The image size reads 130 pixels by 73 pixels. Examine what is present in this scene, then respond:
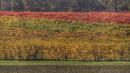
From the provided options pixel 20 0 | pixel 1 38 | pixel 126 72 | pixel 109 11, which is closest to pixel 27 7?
pixel 20 0

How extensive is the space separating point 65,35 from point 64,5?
3.22 metres

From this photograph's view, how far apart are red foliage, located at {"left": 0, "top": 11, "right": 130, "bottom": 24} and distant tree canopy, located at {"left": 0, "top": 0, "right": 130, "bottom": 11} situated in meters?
0.64

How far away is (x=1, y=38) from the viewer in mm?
45719

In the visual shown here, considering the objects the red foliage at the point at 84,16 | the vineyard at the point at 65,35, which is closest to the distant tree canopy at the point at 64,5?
the red foliage at the point at 84,16

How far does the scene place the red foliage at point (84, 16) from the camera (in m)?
46.4

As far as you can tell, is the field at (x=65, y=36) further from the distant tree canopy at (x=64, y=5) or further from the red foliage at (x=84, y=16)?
the distant tree canopy at (x=64, y=5)

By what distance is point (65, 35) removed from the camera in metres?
45.8

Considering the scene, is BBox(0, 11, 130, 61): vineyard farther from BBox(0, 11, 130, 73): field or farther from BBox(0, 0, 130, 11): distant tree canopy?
BBox(0, 0, 130, 11): distant tree canopy

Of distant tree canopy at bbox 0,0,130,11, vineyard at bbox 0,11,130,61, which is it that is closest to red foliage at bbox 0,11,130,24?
vineyard at bbox 0,11,130,61

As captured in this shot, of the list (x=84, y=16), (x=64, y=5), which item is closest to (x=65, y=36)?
(x=84, y=16)

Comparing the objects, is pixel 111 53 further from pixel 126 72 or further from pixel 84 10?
pixel 126 72

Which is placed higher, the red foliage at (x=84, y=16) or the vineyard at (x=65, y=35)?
the red foliage at (x=84, y=16)

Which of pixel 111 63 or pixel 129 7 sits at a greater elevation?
pixel 129 7

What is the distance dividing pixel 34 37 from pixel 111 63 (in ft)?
24.8
